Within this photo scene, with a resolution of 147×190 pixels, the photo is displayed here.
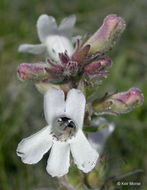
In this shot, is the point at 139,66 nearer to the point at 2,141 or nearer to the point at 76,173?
the point at 2,141

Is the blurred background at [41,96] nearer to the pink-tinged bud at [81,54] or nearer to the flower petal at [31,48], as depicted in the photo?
the pink-tinged bud at [81,54]

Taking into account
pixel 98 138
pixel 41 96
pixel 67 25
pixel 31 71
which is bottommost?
pixel 41 96

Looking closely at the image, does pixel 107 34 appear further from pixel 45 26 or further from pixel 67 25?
pixel 45 26

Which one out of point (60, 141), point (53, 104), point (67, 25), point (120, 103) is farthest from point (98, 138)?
point (67, 25)

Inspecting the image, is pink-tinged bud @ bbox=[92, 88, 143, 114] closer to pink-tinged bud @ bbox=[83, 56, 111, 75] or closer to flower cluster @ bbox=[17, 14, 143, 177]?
flower cluster @ bbox=[17, 14, 143, 177]

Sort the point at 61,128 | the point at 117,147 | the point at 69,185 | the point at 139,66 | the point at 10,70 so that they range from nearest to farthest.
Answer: the point at 61,128
the point at 69,185
the point at 117,147
the point at 10,70
the point at 139,66

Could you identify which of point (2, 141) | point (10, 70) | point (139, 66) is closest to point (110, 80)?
point (139, 66)
